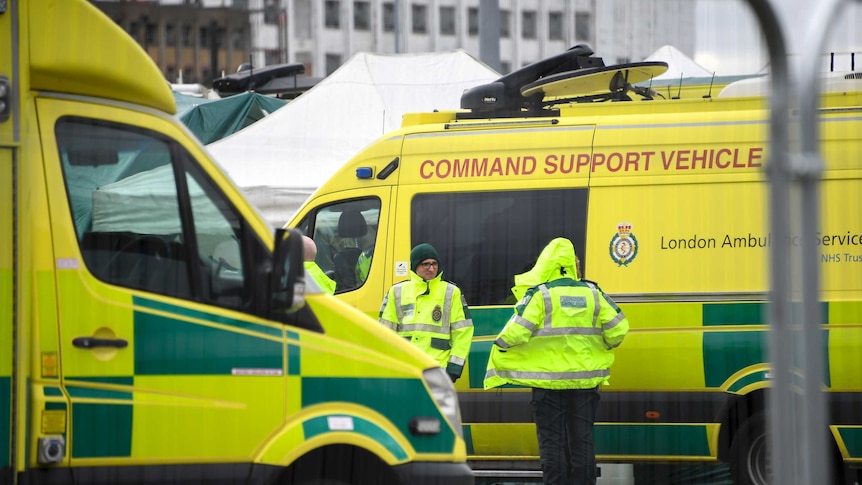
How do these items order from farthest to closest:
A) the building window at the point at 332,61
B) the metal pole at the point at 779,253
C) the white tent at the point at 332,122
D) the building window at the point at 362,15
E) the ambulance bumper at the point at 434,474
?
the building window at the point at 332,61 → the building window at the point at 362,15 → the white tent at the point at 332,122 → the ambulance bumper at the point at 434,474 → the metal pole at the point at 779,253

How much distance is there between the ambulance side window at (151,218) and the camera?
4887 mm

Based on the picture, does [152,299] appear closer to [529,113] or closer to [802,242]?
[802,242]

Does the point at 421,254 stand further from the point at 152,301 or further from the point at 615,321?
the point at 152,301

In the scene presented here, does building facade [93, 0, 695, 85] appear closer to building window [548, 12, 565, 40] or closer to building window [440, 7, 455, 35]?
building window [548, 12, 565, 40]

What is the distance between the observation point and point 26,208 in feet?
15.6

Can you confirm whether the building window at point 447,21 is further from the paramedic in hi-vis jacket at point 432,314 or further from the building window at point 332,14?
the paramedic in hi-vis jacket at point 432,314

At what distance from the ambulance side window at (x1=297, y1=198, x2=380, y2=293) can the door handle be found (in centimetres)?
363

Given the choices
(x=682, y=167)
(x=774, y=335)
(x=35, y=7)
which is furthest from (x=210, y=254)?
(x=682, y=167)

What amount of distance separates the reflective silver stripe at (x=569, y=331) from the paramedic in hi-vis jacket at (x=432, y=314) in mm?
670

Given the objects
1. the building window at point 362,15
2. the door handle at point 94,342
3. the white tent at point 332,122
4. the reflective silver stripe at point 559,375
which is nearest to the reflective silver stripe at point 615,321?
the reflective silver stripe at point 559,375

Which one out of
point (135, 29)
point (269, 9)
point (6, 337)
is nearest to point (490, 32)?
point (269, 9)

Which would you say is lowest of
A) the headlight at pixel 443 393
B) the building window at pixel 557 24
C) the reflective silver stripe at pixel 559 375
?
the reflective silver stripe at pixel 559 375

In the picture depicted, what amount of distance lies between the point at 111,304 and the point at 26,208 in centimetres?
47

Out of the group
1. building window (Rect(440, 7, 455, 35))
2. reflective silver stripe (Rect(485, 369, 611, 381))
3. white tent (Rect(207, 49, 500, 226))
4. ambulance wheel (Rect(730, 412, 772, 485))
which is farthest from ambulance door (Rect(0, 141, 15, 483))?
building window (Rect(440, 7, 455, 35))
